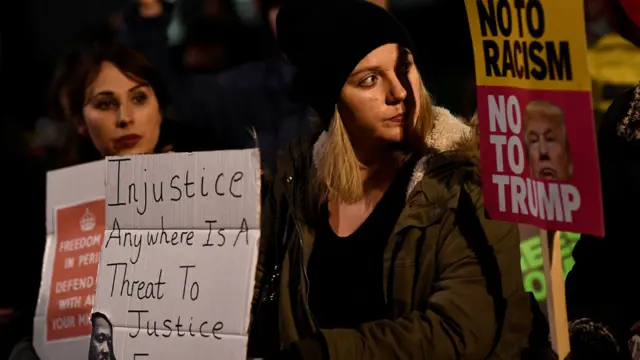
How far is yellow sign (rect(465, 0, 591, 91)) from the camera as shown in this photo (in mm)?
2584

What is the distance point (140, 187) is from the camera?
331cm

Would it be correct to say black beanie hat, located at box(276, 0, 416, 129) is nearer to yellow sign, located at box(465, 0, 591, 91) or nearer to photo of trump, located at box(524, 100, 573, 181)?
yellow sign, located at box(465, 0, 591, 91)

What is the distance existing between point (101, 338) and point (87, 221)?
0.61 m

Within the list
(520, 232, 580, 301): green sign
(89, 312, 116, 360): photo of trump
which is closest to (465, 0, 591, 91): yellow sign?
(520, 232, 580, 301): green sign

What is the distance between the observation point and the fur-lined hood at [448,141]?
3072mm

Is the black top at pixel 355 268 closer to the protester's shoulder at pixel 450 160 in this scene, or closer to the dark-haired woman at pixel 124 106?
the protester's shoulder at pixel 450 160

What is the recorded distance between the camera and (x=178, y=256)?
124 inches

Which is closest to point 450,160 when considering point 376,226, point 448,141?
point 448,141

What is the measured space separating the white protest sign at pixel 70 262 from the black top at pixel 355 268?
860 mm

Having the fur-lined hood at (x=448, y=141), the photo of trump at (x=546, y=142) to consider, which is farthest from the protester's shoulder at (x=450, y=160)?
the photo of trump at (x=546, y=142)

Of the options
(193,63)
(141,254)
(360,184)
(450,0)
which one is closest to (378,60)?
(360,184)

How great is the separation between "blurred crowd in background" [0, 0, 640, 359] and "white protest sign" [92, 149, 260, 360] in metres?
0.36

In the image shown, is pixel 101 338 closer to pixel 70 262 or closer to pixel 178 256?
pixel 178 256

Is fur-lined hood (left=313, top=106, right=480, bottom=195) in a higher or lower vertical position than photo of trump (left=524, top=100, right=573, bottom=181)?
higher
